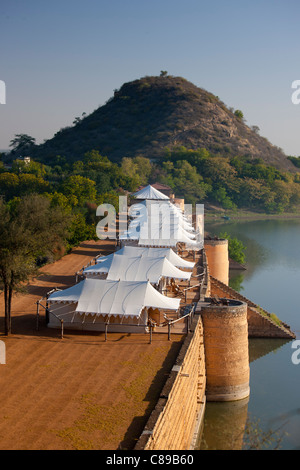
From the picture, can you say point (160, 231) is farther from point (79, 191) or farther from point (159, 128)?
point (159, 128)

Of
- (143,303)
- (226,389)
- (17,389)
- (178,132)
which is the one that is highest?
(178,132)

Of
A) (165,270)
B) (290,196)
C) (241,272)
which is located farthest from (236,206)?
(165,270)

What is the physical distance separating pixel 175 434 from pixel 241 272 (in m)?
31.2

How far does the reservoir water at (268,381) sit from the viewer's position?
16.3 meters

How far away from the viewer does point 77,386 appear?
12.9m

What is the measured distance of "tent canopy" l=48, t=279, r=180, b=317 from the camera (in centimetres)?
1655

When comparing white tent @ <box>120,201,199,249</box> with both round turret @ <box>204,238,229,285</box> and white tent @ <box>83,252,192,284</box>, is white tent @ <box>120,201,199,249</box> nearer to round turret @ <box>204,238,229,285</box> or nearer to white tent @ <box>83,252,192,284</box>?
round turret @ <box>204,238,229,285</box>

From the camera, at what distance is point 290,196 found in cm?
9500

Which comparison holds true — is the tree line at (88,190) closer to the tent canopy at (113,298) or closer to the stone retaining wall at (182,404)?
the tent canopy at (113,298)

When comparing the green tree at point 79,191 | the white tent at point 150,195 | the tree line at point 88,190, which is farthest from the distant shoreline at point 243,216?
the white tent at point 150,195

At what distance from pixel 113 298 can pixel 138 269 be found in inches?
154

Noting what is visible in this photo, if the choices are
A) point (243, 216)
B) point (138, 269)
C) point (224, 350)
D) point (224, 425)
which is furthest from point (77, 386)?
point (243, 216)

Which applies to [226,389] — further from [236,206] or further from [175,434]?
[236,206]

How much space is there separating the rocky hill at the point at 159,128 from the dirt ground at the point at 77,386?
9308cm
